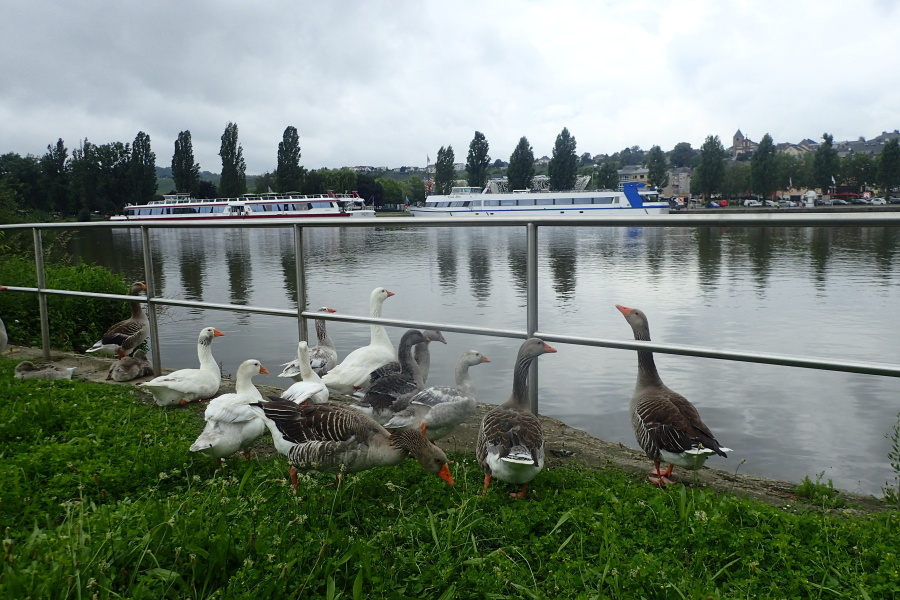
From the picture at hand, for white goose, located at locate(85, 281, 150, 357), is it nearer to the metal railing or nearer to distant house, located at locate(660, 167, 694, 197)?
the metal railing

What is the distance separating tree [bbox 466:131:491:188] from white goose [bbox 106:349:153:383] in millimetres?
80480

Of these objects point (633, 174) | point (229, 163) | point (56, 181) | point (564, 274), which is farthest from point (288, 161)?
point (633, 174)

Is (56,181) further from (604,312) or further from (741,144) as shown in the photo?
(741,144)

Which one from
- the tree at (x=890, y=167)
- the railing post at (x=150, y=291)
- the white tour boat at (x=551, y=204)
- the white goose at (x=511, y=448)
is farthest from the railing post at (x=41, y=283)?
the tree at (x=890, y=167)

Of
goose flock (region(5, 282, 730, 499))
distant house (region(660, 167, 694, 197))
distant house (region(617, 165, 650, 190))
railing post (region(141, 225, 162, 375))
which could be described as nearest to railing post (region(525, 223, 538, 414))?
goose flock (region(5, 282, 730, 499))

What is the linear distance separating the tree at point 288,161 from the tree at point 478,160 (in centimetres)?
2300

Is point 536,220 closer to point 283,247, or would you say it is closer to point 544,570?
point 544,570

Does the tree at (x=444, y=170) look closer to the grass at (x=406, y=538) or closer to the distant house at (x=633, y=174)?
the distant house at (x=633, y=174)

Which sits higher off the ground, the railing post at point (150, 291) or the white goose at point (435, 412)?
the railing post at point (150, 291)

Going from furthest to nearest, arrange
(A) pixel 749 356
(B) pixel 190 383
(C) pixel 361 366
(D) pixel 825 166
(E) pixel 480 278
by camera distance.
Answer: (D) pixel 825 166, (E) pixel 480 278, (C) pixel 361 366, (B) pixel 190 383, (A) pixel 749 356

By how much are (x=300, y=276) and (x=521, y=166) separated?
8088 cm

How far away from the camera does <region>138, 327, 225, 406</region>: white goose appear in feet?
15.2

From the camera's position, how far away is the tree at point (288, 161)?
255ft

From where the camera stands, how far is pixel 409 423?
3.81 meters
